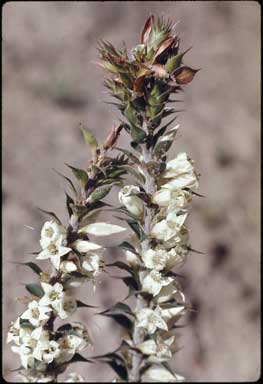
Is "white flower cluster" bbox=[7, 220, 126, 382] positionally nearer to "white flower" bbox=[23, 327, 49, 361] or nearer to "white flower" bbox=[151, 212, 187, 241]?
"white flower" bbox=[23, 327, 49, 361]

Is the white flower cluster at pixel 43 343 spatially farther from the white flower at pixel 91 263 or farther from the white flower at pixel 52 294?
the white flower at pixel 91 263

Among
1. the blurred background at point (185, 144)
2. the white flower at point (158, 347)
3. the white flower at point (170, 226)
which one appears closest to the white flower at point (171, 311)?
the white flower at point (158, 347)

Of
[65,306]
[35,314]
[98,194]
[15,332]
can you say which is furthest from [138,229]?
[15,332]

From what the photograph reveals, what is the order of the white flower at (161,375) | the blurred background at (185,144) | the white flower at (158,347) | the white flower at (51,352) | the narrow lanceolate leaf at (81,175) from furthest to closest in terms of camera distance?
1. the blurred background at (185,144)
2. the white flower at (161,375)
3. the white flower at (158,347)
4. the white flower at (51,352)
5. the narrow lanceolate leaf at (81,175)

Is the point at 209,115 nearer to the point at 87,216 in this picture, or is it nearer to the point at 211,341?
the point at 211,341

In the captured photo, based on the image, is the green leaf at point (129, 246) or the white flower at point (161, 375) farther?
the white flower at point (161, 375)

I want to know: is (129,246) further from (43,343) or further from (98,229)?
(43,343)

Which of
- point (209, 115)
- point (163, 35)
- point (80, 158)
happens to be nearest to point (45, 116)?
point (80, 158)
